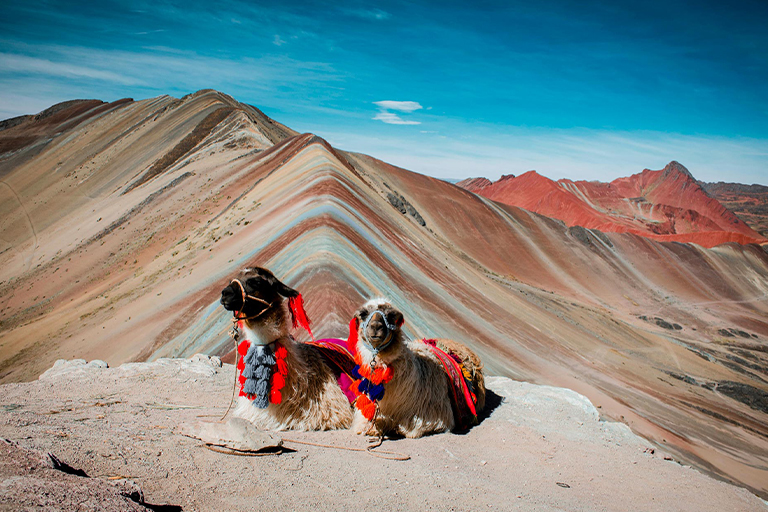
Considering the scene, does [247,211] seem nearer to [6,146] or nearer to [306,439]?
[306,439]

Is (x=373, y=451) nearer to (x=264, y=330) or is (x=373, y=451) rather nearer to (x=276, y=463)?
(x=276, y=463)

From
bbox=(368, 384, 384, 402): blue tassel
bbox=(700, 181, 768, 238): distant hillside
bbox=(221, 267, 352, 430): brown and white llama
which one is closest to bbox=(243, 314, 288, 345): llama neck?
bbox=(221, 267, 352, 430): brown and white llama

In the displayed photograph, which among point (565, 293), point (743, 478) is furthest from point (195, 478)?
point (565, 293)

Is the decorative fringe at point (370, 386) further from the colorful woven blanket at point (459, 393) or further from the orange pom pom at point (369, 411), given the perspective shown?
the colorful woven blanket at point (459, 393)

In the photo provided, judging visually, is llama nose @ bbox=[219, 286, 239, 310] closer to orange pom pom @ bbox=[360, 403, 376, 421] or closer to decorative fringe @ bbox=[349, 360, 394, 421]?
decorative fringe @ bbox=[349, 360, 394, 421]

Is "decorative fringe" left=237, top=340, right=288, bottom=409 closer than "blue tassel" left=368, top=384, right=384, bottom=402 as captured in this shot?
Yes

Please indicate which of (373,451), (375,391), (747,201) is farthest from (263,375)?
(747,201)
